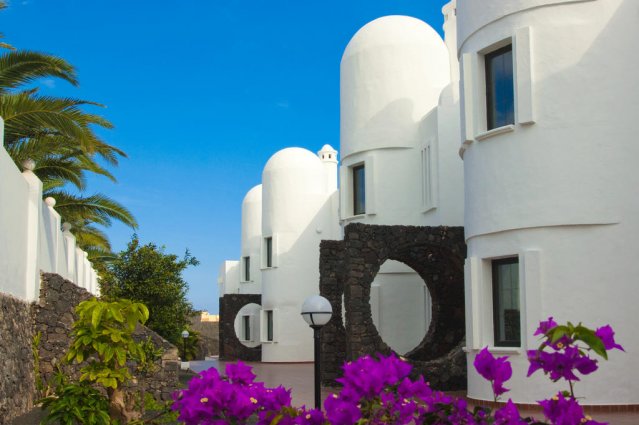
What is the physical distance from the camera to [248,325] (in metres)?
39.8

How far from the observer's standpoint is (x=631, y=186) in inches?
532

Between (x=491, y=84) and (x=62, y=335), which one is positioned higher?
(x=491, y=84)

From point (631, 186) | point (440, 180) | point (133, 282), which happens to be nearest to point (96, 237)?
point (133, 282)

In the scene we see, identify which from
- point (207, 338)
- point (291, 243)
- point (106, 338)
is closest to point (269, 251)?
point (291, 243)

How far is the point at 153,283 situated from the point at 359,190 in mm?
6330

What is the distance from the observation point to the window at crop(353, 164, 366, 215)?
78.5ft

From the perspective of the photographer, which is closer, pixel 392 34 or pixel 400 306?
pixel 400 306

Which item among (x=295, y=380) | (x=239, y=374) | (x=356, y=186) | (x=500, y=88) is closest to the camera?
(x=239, y=374)

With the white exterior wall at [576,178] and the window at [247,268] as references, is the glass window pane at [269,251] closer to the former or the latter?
the window at [247,268]

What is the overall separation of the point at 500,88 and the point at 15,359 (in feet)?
30.2

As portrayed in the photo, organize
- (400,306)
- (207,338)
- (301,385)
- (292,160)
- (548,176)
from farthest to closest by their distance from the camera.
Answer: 1. (207,338)
2. (292,160)
3. (400,306)
4. (301,385)
5. (548,176)

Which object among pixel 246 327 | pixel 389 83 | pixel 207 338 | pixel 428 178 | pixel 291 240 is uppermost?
pixel 389 83

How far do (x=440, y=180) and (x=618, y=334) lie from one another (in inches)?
358

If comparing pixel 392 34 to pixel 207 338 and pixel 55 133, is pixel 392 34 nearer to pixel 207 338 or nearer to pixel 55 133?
pixel 55 133
